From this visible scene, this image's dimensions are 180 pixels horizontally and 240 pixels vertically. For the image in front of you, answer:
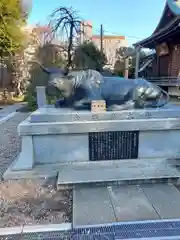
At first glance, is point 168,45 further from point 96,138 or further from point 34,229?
point 34,229

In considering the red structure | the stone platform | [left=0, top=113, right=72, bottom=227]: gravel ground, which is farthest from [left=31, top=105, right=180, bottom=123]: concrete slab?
the red structure

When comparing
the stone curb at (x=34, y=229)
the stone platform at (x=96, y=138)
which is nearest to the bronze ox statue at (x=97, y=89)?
the stone platform at (x=96, y=138)

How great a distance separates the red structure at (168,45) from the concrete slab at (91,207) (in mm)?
8539

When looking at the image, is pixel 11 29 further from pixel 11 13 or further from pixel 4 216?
pixel 4 216

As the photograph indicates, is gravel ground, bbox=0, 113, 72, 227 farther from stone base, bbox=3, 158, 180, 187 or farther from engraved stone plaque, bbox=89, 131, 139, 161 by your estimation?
engraved stone plaque, bbox=89, 131, 139, 161

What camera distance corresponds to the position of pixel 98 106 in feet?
11.2

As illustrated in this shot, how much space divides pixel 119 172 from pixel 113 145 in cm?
45

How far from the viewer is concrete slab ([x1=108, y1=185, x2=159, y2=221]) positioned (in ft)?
7.02

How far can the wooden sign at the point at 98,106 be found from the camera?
3392mm

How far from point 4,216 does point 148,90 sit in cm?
263

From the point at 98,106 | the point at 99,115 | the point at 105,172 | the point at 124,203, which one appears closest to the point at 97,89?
the point at 98,106

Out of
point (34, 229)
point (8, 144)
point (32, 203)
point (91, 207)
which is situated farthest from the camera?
point (8, 144)

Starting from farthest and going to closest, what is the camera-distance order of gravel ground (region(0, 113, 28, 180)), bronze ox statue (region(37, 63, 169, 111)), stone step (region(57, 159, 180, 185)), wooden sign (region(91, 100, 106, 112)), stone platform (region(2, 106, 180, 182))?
1. gravel ground (region(0, 113, 28, 180))
2. bronze ox statue (region(37, 63, 169, 111))
3. wooden sign (region(91, 100, 106, 112))
4. stone platform (region(2, 106, 180, 182))
5. stone step (region(57, 159, 180, 185))

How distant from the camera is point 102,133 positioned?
3.20 metres
